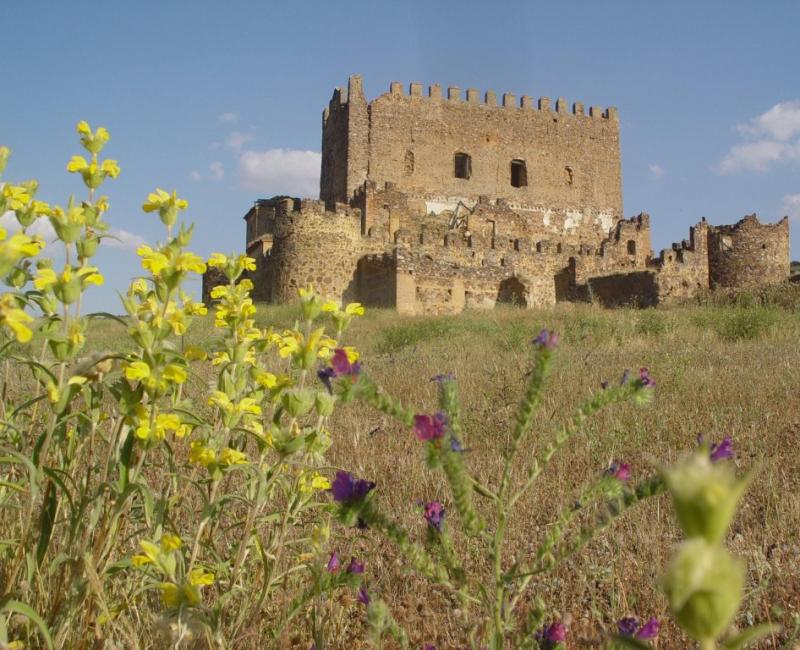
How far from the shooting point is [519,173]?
104ft

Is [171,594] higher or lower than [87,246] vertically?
lower

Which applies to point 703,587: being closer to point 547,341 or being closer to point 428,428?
point 428,428

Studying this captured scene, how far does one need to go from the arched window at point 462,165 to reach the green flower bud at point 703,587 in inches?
1195

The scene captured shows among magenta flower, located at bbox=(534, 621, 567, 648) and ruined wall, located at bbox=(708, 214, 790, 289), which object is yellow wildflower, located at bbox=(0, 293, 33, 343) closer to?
magenta flower, located at bbox=(534, 621, 567, 648)

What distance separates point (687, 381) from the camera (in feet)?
17.2

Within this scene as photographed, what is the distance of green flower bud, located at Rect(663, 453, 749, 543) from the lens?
0.39 meters

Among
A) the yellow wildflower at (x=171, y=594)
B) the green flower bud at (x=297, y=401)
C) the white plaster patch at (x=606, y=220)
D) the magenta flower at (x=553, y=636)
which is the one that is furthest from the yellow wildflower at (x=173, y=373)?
the white plaster patch at (x=606, y=220)

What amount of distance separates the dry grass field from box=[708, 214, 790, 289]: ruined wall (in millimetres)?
16011

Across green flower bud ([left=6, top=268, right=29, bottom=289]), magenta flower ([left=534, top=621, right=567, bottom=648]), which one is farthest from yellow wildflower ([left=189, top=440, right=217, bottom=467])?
magenta flower ([left=534, top=621, right=567, bottom=648])

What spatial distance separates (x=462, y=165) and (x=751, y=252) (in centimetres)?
1292

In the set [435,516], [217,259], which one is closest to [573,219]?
[217,259]

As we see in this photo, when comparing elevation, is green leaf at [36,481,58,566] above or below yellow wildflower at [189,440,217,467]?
below

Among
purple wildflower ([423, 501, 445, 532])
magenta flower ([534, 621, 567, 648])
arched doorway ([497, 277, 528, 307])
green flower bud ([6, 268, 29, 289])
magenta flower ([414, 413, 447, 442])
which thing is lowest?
magenta flower ([534, 621, 567, 648])

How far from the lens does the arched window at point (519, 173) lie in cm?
3097
